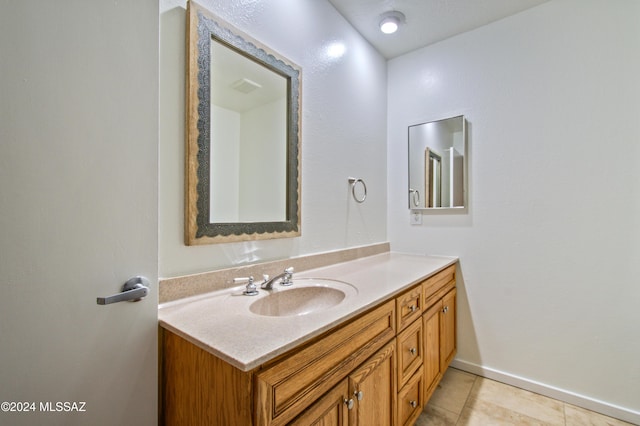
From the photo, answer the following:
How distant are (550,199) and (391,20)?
5.06 ft

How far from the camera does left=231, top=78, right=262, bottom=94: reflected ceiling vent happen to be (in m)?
1.24

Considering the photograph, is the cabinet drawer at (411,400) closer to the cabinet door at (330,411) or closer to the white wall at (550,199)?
the cabinet door at (330,411)

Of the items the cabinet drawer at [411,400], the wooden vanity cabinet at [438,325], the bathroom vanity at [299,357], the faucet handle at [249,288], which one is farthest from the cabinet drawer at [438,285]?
the faucet handle at [249,288]

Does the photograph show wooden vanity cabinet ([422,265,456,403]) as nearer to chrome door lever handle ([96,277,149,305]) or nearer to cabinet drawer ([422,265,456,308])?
cabinet drawer ([422,265,456,308])

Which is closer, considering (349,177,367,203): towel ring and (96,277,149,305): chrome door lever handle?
(96,277,149,305): chrome door lever handle

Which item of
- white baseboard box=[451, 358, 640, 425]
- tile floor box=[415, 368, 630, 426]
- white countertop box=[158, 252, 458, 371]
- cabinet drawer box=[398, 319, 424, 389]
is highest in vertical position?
white countertop box=[158, 252, 458, 371]

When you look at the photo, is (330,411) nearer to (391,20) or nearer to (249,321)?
(249,321)

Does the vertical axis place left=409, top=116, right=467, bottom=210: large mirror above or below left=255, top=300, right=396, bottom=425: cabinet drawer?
above

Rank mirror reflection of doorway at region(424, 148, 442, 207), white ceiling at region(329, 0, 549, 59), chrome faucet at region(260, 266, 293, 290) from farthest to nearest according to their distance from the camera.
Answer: mirror reflection of doorway at region(424, 148, 442, 207) → white ceiling at region(329, 0, 549, 59) → chrome faucet at region(260, 266, 293, 290)

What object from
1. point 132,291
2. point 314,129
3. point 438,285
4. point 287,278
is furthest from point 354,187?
point 132,291

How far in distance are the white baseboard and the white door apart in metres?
2.02

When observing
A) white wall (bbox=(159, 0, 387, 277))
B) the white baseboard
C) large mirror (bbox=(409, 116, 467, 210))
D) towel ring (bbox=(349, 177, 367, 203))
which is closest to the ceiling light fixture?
white wall (bbox=(159, 0, 387, 277))

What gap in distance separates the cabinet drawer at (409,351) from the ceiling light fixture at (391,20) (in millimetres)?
1873

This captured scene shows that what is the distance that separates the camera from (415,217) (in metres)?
2.24
